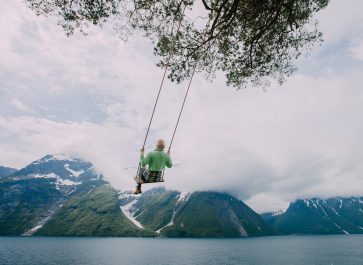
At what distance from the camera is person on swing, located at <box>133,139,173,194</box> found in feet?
32.0

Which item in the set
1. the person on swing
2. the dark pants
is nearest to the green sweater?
the person on swing

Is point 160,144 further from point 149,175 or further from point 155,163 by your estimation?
point 149,175

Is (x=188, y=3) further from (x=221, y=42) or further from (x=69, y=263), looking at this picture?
(x=69, y=263)

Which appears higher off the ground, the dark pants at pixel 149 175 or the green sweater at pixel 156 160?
the green sweater at pixel 156 160

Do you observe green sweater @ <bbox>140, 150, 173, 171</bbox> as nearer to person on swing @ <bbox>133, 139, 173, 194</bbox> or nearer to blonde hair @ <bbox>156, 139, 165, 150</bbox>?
person on swing @ <bbox>133, 139, 173, 194</bbox>

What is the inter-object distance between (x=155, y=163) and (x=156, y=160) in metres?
0.11

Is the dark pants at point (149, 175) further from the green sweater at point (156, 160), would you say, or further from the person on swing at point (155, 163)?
the green sweater at point (156, 160)

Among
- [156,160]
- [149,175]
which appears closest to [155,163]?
[156,160]

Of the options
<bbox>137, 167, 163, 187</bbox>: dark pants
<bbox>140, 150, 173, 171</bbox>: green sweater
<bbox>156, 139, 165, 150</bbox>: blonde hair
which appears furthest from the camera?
<bbox>137, 167, 163, 187</bbox>: dark pants

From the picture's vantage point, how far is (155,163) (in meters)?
9.89

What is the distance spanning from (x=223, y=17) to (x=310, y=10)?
339cm

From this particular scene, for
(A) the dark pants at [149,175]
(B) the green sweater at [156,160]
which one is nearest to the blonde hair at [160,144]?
(B) the green sweater at [156,160]

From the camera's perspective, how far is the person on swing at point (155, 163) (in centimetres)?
977

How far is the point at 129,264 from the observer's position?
383 feet
